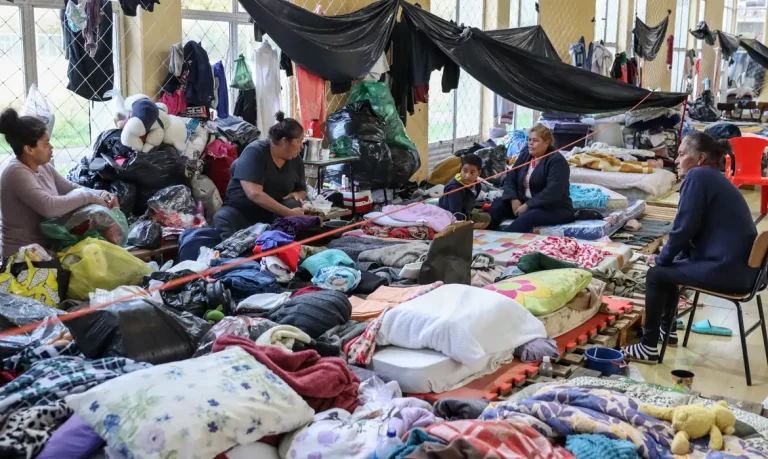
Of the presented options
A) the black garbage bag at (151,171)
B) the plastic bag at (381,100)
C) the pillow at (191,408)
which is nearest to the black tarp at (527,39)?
the plastic bag at (381,100)

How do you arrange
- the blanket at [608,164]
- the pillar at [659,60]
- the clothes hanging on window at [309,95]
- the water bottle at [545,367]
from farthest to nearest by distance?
the pillar at [659,60] < the blanket at [608,164] < the clothes hanging on window at [309,95] < the water bottle at [545,367]

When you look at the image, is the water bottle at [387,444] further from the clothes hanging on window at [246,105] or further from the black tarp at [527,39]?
the black tarp at [527,39]

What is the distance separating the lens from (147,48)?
19.1 ft

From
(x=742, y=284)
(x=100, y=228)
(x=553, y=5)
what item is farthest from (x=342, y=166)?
(x=553, y=5)

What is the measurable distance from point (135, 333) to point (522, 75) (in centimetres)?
431

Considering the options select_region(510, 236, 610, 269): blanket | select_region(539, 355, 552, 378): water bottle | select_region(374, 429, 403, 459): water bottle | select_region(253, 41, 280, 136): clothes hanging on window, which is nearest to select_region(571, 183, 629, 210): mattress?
select_region(510, 236, 610, 269): blanket

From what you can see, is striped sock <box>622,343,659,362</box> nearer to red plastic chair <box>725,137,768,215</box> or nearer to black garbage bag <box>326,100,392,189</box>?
black garbage bag <box>326,100,392,189</box>

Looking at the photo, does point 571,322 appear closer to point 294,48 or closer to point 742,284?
point 742,284

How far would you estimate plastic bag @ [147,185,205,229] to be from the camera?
17.2 ft

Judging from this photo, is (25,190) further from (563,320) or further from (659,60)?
(659,60)

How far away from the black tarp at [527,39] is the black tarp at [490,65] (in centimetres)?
61

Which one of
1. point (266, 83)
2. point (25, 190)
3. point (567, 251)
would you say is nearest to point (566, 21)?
point (266, 83)

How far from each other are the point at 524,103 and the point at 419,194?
1378 mm

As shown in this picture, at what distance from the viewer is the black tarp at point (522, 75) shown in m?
6.25
